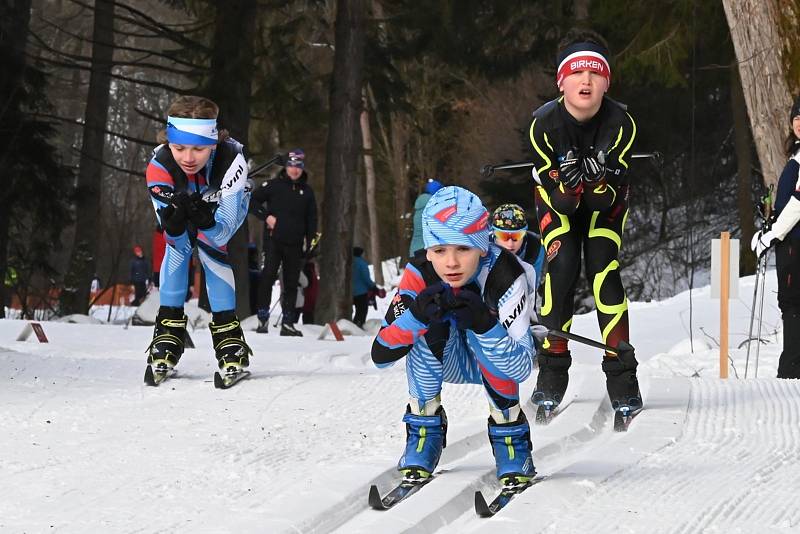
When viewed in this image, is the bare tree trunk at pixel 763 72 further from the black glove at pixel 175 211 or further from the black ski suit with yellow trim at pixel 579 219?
the black glove at pixel 175 211

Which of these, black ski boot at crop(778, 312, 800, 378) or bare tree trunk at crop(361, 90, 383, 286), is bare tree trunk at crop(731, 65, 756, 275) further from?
bare tree trunk at crop(361, 90, 383, 286)

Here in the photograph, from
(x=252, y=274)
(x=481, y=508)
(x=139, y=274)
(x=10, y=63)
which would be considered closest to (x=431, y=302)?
(x=481, y=508)

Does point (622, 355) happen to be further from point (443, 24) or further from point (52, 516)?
point (443, 24)

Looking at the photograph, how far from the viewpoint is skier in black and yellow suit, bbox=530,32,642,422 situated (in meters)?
5.66

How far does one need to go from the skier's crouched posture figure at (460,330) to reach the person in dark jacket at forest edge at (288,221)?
8.07 metres

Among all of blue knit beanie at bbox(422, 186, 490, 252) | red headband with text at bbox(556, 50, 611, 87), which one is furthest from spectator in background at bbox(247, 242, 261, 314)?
blue knit beanie at bbox(422, 186, 490, 252)

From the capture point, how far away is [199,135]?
23.0 feet

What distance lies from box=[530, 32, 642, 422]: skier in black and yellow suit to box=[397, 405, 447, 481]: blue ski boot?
1.29 m

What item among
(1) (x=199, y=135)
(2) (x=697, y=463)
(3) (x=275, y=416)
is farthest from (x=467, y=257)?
(1) (x=199, y=135)

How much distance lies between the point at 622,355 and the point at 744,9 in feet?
17.3

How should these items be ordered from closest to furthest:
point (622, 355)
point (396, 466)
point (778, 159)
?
point (396, 466) < point (622, 355) < point (778, 159)

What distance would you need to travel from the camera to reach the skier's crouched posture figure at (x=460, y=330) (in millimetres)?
4223

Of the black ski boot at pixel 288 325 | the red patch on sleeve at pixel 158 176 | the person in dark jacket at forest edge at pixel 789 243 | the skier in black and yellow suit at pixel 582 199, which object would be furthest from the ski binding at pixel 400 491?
the black ski boot at pixel 288 325

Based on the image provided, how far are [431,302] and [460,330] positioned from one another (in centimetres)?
38
